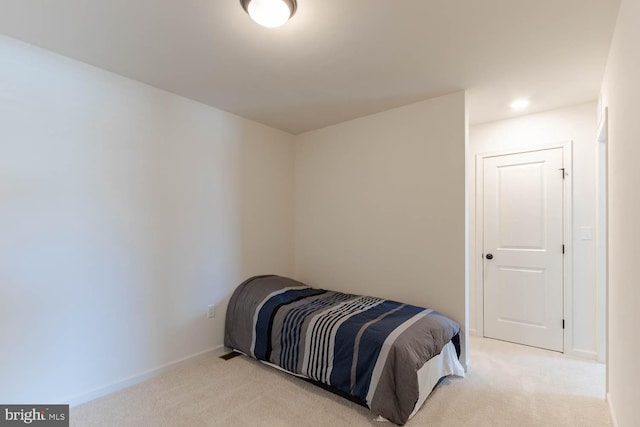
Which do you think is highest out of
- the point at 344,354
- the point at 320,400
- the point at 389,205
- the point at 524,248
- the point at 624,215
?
the point at 389,205

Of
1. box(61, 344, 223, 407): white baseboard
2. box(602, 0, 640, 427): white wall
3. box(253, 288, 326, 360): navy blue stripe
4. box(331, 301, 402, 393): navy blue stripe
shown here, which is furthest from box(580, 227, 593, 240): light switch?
box(61, 344, 223, 407): white baseboard

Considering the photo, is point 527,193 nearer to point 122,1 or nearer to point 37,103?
point 122,1

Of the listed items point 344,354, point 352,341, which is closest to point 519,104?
point 352,341

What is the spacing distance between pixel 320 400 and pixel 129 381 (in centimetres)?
152

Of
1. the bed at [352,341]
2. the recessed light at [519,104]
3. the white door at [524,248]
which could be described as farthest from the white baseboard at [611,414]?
the recessed light at [519,104]

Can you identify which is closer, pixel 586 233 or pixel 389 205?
pixel 586 233

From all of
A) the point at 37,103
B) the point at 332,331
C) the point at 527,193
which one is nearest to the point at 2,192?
the point at 37,103

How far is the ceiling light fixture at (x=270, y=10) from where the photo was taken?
1607mm

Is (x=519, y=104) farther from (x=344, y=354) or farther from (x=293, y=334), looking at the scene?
(x=293, y=334)

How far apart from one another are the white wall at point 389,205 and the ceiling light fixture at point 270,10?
5.78 ft

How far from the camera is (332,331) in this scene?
2377mm

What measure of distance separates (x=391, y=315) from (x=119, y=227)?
2285mm

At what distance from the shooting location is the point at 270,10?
5.38 ft

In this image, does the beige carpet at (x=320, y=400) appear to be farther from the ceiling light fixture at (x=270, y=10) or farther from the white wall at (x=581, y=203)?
the ceiling light fixture at (x=270, y=10)
